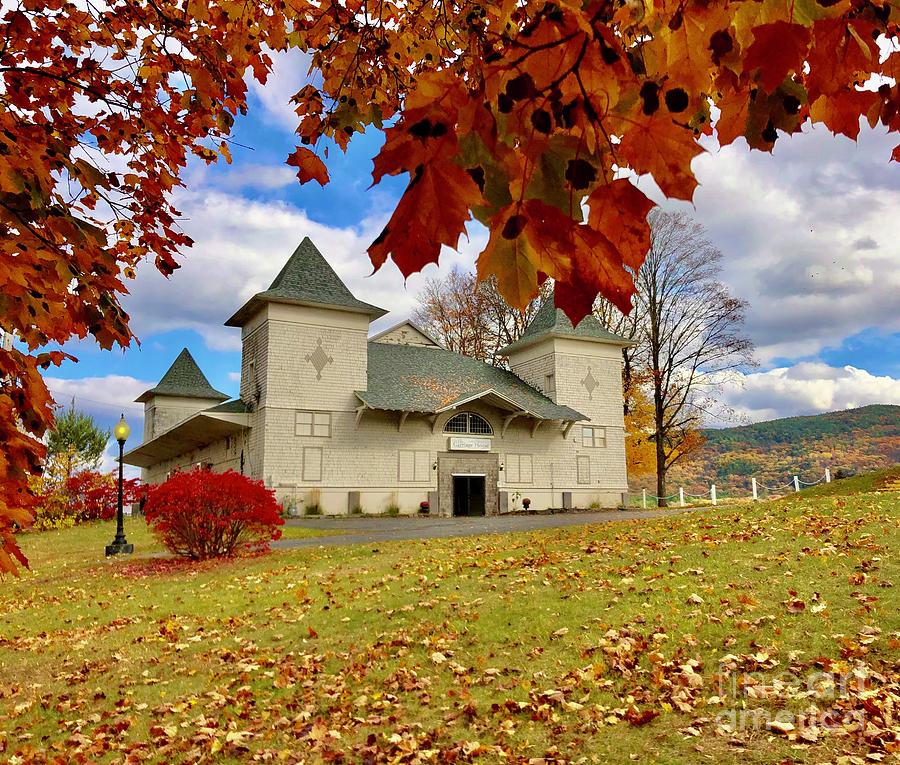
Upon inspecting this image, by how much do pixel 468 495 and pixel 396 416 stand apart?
5.09 m

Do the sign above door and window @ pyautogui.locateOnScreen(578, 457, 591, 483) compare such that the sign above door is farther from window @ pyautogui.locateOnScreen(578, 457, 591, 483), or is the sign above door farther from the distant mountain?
the distant mountain

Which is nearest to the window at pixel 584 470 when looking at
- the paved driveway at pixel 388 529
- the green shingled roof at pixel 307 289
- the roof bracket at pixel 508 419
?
the roof bracket at pixel 508 419

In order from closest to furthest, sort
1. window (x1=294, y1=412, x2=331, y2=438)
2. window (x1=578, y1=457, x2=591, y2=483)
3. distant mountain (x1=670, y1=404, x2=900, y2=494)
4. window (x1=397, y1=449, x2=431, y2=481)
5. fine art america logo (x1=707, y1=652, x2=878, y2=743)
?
1. fine art america logo (x1=707, y1=652, x2=878, y2=743)
2. window (x1=294, y1=412, x2=331, y2=438)
3. window (x1=397, y1=449, x2=431, y2=481)
4. window (x1=578, y1=457, x2=591, y2=483)
5. distant mountain (x1=670, y1=404, x2=900, y2=494)

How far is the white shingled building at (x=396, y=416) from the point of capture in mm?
27172

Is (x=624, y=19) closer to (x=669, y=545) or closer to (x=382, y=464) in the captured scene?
(x=669, y=545)

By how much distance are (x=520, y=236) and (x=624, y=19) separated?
194 centimetres

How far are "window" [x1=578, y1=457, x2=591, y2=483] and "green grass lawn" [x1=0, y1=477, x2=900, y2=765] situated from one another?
70.9ft

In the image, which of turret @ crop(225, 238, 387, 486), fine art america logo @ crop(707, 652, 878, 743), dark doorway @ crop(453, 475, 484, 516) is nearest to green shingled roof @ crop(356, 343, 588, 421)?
turret @ crop(225, 238, 387, 486)

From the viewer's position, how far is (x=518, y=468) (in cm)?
3116

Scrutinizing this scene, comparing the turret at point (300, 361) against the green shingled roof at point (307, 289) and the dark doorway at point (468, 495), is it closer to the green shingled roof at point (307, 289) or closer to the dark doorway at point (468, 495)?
the green shingled roof at point (307, 289)

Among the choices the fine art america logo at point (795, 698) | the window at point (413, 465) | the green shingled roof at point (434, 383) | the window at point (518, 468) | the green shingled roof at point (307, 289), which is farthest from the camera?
the window at point (518, 468)

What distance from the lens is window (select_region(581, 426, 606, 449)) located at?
109ft

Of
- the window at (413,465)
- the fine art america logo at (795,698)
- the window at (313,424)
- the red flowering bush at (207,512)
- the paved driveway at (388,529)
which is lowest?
the paved driveway at (388,529)

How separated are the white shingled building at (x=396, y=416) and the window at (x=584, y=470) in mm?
76
